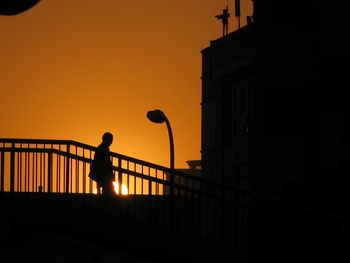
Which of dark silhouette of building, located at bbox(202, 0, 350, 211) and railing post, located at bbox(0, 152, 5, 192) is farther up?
dark silhouette of building, located at bbox(202, 0, 350, 211)

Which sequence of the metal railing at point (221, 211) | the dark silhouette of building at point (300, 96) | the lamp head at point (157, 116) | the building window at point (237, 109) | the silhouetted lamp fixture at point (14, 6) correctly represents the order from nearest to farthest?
1. the silhouetted lamp fixture at point (14, 6)
2. the metal railing at point (221, 211)
3. the dark silhouette of building at point (300, 96)
4. the lamp head at point (157, 116)
5. the building window at point (237, 109)

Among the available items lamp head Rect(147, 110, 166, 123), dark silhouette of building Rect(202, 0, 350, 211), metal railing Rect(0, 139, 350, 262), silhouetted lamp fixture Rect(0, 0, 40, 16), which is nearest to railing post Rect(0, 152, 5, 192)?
metal railing Rect(0, 139, 350, 262)

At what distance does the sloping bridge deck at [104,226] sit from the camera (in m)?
15.0

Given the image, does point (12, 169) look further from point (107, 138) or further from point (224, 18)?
point (224, 18)

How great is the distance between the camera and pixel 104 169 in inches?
592

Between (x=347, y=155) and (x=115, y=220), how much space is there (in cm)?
1071

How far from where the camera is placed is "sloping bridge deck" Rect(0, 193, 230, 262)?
1495 centimetres

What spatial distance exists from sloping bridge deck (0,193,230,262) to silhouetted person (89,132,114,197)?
0.25 metres

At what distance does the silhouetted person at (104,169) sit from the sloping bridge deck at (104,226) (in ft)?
0.81

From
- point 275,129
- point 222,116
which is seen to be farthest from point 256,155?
point 222,116

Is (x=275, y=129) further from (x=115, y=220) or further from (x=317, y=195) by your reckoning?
(x=115, y=220)

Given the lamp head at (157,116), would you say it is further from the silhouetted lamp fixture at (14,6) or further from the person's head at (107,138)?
the silhouetted lamp fixture at (14,6)

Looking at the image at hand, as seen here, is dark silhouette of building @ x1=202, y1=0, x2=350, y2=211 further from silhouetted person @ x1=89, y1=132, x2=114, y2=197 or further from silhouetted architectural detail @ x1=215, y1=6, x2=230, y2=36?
silhouetted architectural detail @ x1=215, y1=6, x2=230, y2=36

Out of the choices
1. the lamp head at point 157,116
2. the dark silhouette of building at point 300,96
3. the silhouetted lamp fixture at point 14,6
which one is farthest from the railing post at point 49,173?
the silhouetted lamp fixture at point 14,6
